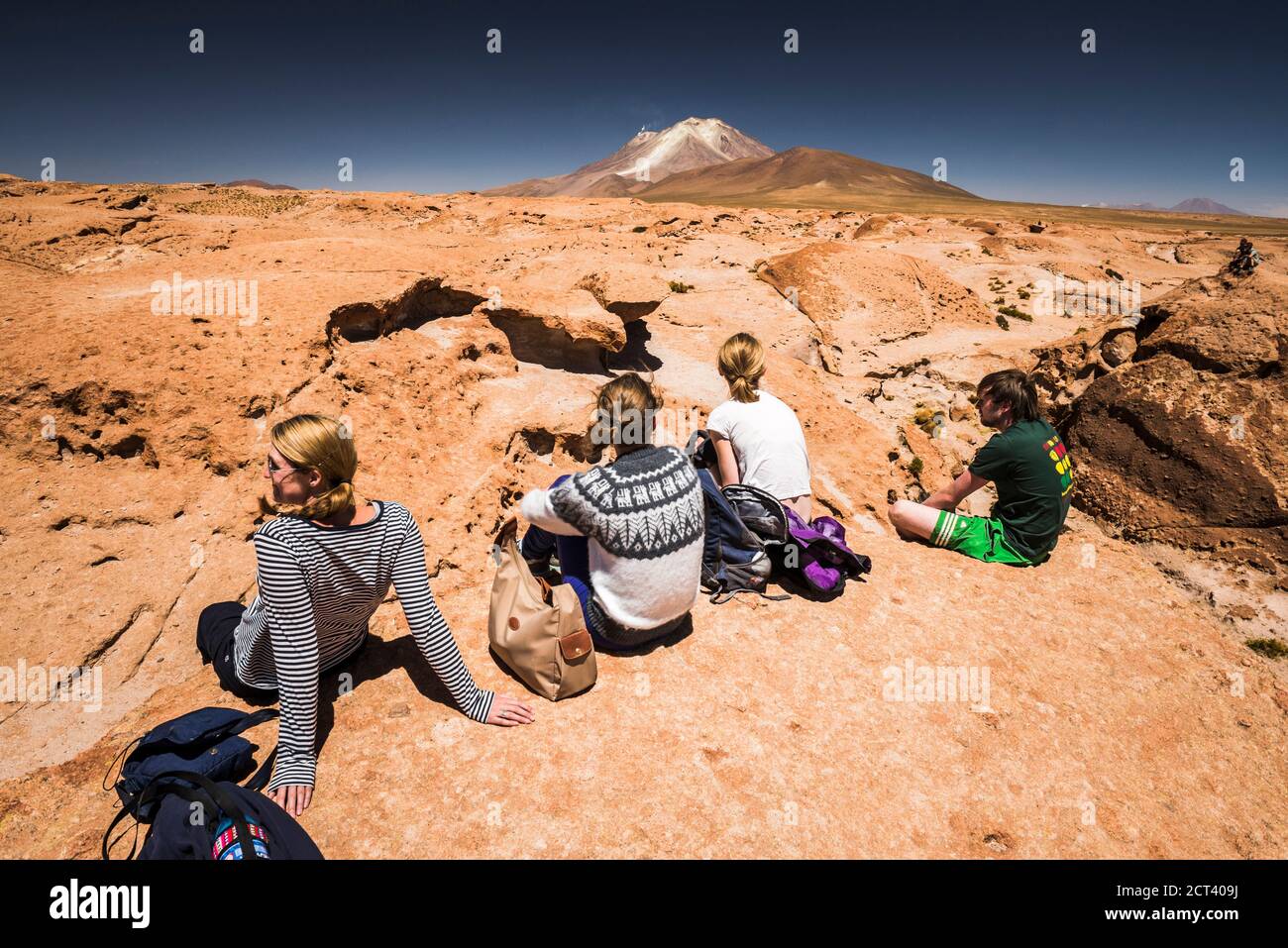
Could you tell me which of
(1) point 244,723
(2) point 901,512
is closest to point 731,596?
(2) point 901,512

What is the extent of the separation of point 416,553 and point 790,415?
3441mm

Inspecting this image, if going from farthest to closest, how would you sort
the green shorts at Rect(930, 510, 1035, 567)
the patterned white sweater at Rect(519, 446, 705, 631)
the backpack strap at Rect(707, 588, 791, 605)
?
the green shorts at Rect(930, 510, 1035, 567) < the backpack strap at Rect(707, 588, 791, 605) < the patterned white sweater at Rect(519, 446, 705, 631)

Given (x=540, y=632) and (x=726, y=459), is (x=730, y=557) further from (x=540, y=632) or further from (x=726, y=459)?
(x=540, y=632)

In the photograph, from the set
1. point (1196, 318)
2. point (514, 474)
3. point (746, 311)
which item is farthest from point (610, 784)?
point (746, 311)

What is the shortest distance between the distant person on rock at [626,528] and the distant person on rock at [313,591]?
0.72 m

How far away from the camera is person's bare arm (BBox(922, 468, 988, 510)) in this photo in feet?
17.6

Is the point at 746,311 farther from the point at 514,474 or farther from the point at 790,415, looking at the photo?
the point at 514,474

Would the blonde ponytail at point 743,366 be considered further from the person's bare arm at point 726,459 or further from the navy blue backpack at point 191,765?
the navy blue backpack at point 191,765

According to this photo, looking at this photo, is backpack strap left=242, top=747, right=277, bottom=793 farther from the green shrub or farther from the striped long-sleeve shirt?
the green shrub

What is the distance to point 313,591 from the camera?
9.43 ft

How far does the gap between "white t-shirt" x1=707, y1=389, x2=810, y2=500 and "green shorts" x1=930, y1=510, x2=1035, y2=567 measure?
149cm

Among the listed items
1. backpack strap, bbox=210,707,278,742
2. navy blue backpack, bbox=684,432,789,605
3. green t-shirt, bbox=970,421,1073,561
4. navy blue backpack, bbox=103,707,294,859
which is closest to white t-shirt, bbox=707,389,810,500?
navy blue backpack, bbox=684,432,789,605

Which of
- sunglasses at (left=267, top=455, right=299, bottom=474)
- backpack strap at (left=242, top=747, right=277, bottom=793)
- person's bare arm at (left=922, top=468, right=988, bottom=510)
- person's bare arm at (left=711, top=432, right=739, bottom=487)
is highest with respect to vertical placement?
sunglasses at (left=267, top=455, right=299, bottom=474)

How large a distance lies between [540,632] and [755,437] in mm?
2595
